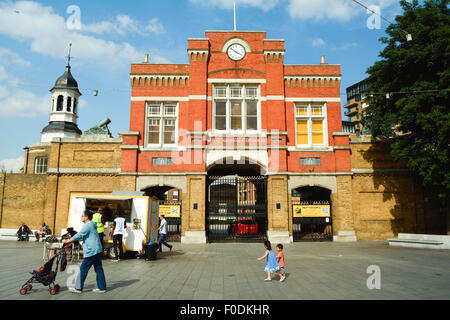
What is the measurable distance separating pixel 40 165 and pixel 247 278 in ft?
133

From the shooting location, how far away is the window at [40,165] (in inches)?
1571

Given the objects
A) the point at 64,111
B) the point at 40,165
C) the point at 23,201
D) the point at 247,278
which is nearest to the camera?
the point at 247,278

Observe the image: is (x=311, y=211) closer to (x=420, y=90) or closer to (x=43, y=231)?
(x=420, y=90)

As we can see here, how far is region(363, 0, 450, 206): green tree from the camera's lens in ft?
52.9

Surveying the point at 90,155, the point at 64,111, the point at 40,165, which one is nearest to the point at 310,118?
the point at 90,155

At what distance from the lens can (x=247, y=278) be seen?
895cm

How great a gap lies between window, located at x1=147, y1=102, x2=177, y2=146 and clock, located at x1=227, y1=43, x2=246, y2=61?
522cm

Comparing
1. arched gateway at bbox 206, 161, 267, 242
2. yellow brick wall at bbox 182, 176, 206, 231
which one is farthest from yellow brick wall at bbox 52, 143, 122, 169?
arched gateway at bbox 206, 161, 267, 242

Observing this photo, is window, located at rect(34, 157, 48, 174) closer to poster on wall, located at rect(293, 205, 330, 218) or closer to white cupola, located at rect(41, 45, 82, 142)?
white cupola, located at rect(41, 45, 82, 142)

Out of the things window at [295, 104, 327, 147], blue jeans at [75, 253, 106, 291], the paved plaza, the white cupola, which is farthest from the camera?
the white cupola

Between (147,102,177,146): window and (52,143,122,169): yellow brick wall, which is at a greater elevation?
(147,102,177,146): window

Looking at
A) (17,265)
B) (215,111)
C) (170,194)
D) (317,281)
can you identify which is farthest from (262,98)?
(170,194)

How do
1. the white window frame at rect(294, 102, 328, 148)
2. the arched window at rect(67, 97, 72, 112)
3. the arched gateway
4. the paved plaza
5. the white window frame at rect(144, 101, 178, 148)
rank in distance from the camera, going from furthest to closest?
the arched window at rect(67, 97, 72, 112)
the white window frame at rect(294, 102, 328, 148)
the white window frame at rect(144, 101, 178, 148)
the arched gateway
the paved plaza

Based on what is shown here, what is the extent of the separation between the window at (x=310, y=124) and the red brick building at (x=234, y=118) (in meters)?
0.07
